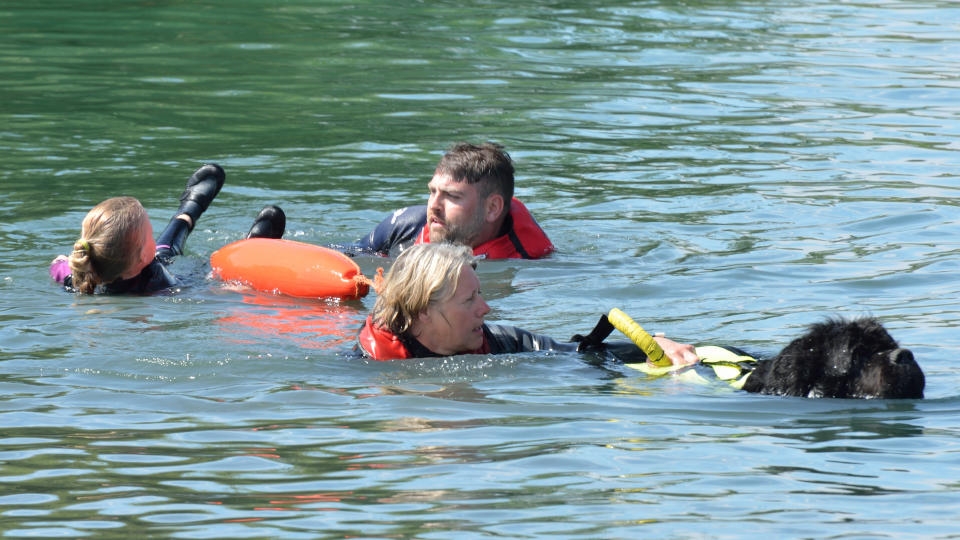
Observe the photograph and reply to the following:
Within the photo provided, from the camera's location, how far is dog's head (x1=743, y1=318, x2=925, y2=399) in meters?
5.68

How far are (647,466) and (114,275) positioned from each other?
169 inches

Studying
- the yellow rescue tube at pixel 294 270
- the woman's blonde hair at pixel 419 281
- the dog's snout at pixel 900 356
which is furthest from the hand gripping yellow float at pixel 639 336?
the yellow rescue tube at pixel 294 270

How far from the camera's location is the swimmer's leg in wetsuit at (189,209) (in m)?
9.25

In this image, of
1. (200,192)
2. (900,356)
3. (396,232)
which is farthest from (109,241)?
(900,356)

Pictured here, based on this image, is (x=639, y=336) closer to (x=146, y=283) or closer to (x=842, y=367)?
(x=842, y=367)

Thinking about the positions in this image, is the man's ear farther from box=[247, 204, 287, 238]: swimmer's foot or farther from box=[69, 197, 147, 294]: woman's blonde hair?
box=[69, 197, 147, 294]: woman's blonde hair

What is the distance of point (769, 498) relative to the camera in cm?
481

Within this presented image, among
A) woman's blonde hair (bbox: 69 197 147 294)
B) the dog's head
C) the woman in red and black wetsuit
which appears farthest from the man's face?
the dog's head

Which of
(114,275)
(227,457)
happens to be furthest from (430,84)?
(227,457)

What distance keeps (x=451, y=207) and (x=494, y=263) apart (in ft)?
1.74

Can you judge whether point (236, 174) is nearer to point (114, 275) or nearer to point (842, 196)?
point (114, 275)

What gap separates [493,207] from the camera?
9547 mm

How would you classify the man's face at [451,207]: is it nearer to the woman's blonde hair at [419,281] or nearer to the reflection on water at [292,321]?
the reflection on water at [292,321]

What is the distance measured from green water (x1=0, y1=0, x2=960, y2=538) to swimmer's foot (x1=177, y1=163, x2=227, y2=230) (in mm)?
419
